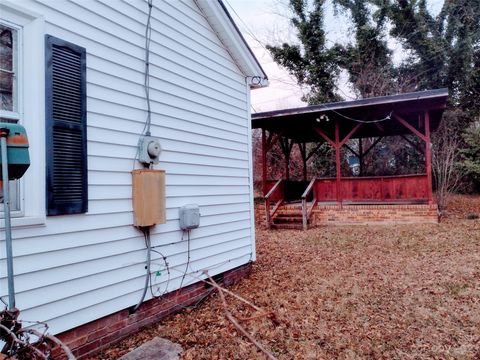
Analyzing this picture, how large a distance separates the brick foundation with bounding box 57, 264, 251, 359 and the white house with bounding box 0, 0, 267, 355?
0.05 m

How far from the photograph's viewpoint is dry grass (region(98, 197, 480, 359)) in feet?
10.6

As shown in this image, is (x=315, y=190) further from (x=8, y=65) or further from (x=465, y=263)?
(x=8, y=65)

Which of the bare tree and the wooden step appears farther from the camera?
the bare tree

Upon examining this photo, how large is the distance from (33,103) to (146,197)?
1.29 metres

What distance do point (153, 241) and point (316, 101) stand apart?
18.0 metres

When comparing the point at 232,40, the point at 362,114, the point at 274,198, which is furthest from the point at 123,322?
the point at 362,114

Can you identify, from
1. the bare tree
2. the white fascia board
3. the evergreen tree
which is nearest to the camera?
the white fascia board

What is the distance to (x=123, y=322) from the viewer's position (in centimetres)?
334

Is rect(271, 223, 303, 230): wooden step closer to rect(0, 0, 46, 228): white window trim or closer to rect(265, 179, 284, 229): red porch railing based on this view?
rect(265, 179, 284, 229): red porch railing

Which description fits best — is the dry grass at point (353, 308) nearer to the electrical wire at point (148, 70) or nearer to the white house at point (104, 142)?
the white house at point (104, 142)

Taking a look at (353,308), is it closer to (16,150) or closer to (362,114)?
(16,150)

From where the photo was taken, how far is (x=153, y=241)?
370 cm

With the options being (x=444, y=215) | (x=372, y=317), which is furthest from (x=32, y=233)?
(x=444, y=215)

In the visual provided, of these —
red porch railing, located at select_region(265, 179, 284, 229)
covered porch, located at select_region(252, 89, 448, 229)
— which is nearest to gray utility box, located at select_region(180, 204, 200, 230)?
covered porch, located at select_region(252, 89, 448, 229)
